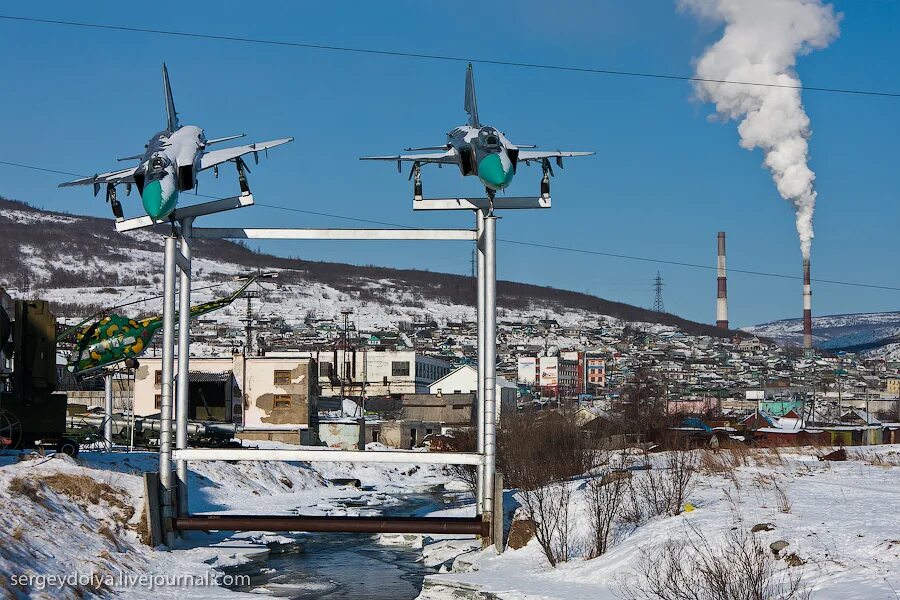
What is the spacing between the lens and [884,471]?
31.6 m

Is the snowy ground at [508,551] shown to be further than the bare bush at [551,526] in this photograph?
No

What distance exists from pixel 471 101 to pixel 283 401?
2068 inches

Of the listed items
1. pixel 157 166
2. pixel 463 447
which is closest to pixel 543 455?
pixel 157 166

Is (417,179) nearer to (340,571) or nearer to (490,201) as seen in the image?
(490,201)

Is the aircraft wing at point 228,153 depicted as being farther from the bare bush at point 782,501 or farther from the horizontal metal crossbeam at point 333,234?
the bare bush at point 782,501

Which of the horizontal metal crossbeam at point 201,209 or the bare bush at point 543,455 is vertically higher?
the horizontal metal crossbeam at point 201,209

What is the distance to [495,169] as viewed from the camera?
2192cm

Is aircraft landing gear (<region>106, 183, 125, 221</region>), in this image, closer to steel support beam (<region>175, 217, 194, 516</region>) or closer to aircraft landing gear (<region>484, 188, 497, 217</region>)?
steel support beam (<region>175, 217, 194, 516</region>)

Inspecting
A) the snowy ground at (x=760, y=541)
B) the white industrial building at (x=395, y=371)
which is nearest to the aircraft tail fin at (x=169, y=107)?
the snowy ground at (x=760, y=541)

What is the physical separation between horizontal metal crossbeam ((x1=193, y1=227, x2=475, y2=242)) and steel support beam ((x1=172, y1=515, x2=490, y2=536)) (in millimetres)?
5780

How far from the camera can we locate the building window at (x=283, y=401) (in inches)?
2908

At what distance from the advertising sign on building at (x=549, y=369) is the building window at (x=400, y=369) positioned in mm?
52687

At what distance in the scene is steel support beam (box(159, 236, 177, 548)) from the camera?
22078 mm

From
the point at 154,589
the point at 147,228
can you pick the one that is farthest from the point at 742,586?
the point at 147,228
